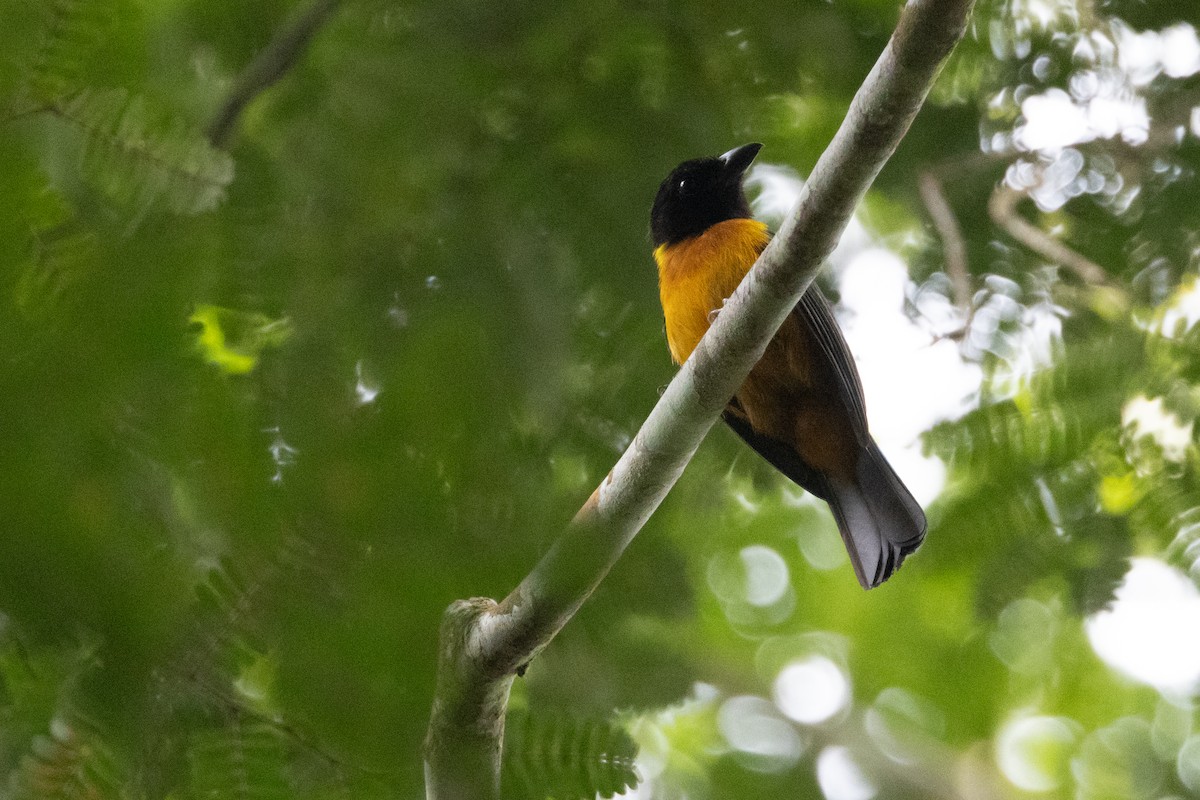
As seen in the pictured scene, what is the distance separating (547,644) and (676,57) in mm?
2202

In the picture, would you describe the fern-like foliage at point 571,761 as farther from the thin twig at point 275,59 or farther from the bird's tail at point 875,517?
the thin twig at point 275,59

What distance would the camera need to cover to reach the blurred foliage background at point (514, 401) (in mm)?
1289

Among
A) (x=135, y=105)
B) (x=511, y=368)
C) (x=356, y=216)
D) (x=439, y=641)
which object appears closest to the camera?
(x=439, y=641)

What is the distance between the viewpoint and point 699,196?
4434 millimetres

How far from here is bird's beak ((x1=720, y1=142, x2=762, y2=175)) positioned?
401 cm

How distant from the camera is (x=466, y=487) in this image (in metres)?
1.42

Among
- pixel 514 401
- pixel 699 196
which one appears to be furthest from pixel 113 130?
pixel 699 196

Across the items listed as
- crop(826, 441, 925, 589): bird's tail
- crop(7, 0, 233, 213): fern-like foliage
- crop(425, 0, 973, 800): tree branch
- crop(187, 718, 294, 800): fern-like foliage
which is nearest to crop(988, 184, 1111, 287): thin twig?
crop(826, 441, 925, 589): bird's tail

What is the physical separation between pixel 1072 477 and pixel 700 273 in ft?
4.61

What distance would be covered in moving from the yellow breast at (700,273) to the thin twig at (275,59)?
1401mm

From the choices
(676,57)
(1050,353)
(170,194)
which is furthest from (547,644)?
(676,57)

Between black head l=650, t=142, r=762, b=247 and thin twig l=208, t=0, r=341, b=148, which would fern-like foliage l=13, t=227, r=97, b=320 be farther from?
black head l=650, t=142, r=762, b=247

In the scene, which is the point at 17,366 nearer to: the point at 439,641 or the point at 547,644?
the point at 439,641

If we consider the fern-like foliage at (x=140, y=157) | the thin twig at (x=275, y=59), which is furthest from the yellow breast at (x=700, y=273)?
the fern-like foliage at (x=140, y=157)
